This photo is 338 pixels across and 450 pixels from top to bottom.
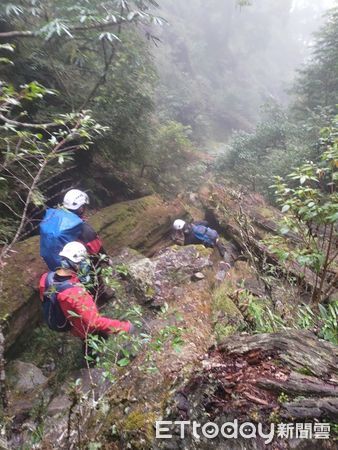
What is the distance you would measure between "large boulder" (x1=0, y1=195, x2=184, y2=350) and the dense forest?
29 mm

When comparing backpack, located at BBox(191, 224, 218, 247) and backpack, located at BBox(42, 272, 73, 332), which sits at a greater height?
backpack, located at BBox(42, 272, 73, 332)

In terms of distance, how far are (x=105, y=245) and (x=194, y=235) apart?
248 cm

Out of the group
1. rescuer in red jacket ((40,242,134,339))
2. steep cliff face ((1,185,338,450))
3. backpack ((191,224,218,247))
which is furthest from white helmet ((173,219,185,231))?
rescuer in red jacket ((40,242,134,339))

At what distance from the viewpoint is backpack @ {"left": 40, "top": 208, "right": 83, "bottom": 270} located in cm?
442

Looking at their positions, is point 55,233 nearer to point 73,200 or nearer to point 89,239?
point 89,239

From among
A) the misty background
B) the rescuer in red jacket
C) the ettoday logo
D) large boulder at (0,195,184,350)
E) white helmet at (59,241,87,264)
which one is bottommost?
large boulder at (0,195,184,350)

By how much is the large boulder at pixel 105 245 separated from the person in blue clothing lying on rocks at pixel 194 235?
0.97 feet

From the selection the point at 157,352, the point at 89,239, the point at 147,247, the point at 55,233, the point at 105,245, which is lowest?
the point at 147,247

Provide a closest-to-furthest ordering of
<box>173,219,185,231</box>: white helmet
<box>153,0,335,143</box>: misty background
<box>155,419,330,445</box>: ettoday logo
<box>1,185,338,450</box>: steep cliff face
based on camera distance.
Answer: <box>155,419,330,445</box>: ettoday logo
<box>1,185,338,450</box>: steep cliff face
<box>173,219,185,231</box>: white helmet
<box>153,0,335,143</box>: misty background

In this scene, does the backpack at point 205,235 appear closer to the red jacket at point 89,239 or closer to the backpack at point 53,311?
the red jacket at point 89,239

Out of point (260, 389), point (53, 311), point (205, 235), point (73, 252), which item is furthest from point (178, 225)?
point (260, 389)

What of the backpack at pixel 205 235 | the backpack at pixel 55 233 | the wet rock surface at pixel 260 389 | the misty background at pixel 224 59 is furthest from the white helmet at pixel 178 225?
the misty background at pixel 224 59

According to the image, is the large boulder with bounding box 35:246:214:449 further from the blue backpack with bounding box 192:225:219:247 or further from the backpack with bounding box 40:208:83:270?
the backpack with bounding box 40:208:83:270

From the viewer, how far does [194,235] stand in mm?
8281
